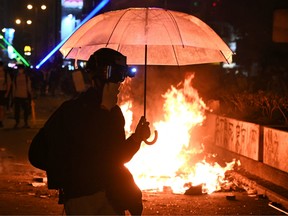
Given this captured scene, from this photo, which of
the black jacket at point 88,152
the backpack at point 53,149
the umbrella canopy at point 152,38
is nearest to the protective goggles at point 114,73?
the black jacket at point 88,152

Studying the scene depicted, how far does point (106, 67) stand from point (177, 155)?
343 inches

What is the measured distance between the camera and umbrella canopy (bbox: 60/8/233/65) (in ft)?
23.7

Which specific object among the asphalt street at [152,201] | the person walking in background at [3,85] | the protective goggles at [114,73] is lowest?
the asphalt street at [152,201]

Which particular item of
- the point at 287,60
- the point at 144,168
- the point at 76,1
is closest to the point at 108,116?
the point at 144,168

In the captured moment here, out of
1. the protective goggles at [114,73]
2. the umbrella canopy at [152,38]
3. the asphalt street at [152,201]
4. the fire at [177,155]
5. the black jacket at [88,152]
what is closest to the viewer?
the black jacket at [88,152]

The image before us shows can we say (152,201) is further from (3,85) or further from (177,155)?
(3,85)

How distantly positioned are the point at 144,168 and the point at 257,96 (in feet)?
10.8

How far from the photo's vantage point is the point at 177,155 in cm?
1203

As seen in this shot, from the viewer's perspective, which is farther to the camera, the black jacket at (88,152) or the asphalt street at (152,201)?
the asphalt street at (152,201)

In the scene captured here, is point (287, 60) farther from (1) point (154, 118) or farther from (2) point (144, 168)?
(2) point (144, 168)

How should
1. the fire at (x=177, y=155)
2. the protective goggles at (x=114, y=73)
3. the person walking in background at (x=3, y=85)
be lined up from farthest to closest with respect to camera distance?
the person walking in background at (x=3, y=85), the fire at (x=177, y=155), the protective goggles at (x=114, y=73)

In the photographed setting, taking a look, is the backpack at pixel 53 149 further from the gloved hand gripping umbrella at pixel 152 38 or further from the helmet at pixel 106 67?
the gloved hand gripping umbrella at pixel 152 38

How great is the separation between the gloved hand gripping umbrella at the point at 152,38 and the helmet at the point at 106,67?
3.46m

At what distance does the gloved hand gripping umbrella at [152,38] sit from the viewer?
7.22 meters
